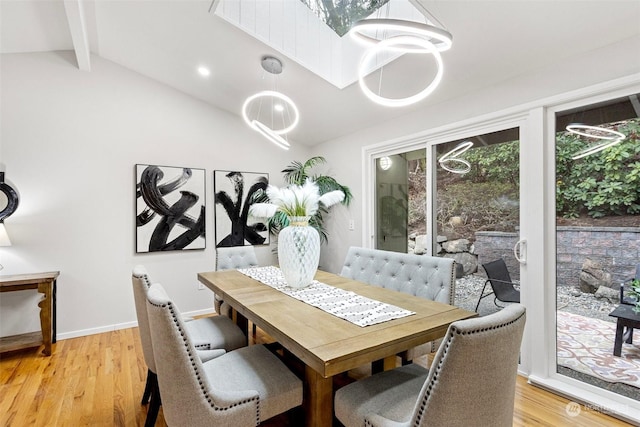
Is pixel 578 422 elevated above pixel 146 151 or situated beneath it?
situated beneath

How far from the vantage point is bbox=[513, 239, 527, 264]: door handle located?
7.49 feet

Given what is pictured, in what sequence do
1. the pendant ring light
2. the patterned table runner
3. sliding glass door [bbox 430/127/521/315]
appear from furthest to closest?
the pendant ring light
sliding glass door [bbox 430/127/521/315]
the patterned table runner

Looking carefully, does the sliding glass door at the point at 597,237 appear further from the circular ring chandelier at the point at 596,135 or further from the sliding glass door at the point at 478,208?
the sliding glass door at the point at 478,208

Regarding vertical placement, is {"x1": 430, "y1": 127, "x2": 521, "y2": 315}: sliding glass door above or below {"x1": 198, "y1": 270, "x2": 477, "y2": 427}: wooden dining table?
above

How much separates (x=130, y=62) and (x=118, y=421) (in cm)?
335

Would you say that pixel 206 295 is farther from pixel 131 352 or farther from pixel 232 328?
pixel 232 328

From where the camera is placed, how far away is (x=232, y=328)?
215 centimetres

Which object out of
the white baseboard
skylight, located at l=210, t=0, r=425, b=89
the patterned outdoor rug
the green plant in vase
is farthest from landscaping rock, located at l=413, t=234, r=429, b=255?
the white baseboard

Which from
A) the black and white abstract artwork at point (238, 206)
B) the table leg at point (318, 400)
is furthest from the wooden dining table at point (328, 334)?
the black and white abstract artwork at point (238, 206)

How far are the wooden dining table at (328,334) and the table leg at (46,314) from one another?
83.2 inches

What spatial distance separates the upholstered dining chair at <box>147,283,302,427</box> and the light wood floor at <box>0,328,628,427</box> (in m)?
0.68

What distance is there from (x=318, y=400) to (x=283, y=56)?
2.75 m

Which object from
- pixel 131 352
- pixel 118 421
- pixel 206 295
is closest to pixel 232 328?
pixel 118 421

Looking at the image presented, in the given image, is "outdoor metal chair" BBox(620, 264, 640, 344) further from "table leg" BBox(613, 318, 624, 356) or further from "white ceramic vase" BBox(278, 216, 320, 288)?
"white ceramic vase" BBox(278, 216, 320, 288)
